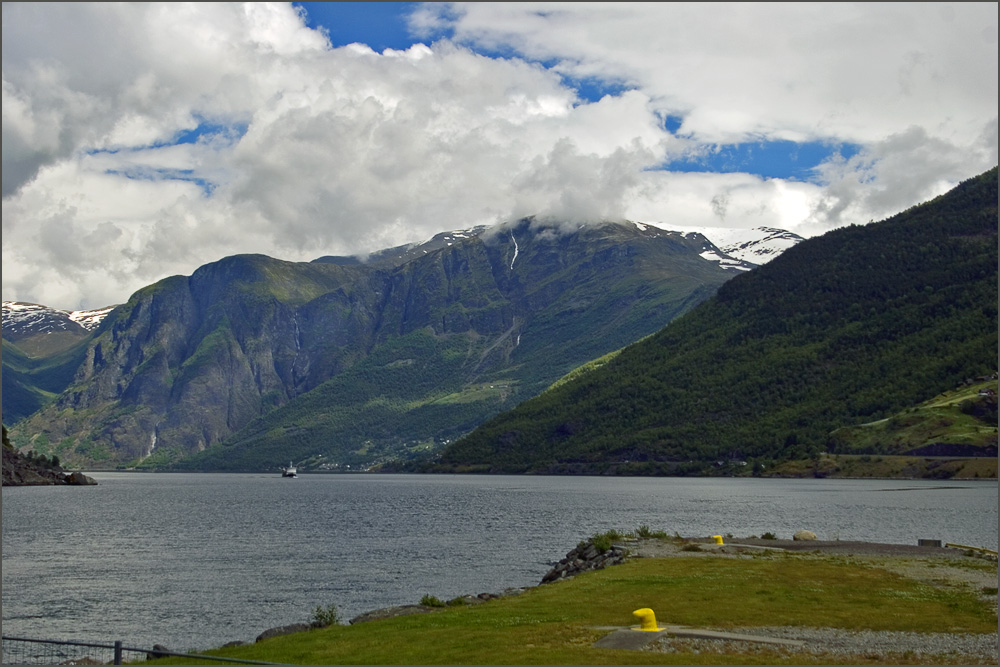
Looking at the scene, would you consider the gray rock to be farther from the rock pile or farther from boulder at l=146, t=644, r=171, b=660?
the rock pile

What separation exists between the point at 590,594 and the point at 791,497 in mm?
145447

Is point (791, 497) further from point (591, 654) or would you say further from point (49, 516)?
point (591, 654)

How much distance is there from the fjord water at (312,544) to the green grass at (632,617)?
56.4 ft

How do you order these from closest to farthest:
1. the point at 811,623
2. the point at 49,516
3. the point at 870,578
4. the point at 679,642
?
the point at 679,642
the point at 811,623
the point at 870,578
the point at 49,516

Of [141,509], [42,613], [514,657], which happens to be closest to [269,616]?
[42,613]

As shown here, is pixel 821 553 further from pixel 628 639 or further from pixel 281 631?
pixel 281 631

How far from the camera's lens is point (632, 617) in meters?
38.0

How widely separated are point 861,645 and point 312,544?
78.3 meters

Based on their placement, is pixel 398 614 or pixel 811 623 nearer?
pixel 811 623

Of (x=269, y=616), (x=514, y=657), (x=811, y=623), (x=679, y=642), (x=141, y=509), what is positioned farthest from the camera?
(x=141, y=509)

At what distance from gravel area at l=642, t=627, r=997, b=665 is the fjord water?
93.5 feet

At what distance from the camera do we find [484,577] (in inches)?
2945

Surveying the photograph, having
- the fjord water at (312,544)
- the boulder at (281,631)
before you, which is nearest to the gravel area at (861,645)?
the boulder at (281,631)

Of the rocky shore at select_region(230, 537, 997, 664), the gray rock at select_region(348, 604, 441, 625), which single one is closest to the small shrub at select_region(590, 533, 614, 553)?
the rocky shore at select_region(230, 537, 997, 664)
